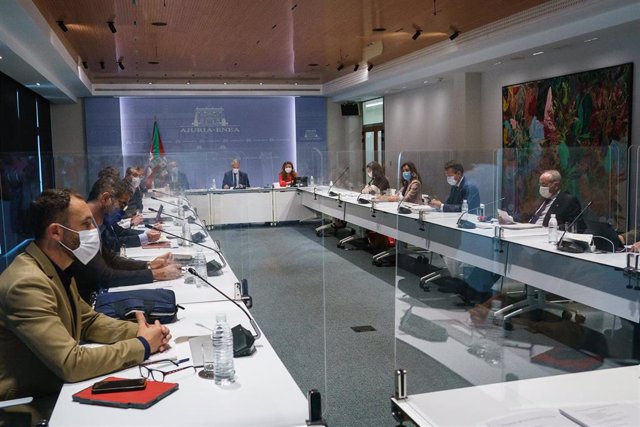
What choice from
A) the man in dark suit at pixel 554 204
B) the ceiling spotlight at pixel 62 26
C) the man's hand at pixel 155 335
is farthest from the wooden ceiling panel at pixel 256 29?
the man's hand at pixel 155 335

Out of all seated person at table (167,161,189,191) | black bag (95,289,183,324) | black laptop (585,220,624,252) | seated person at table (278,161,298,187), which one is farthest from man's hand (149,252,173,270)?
seated person at table (278,161,298,187)

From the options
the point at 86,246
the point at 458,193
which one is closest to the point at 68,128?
the point at 458,193

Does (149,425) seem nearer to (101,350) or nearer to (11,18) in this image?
(101,350)

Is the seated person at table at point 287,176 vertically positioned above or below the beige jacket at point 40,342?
above

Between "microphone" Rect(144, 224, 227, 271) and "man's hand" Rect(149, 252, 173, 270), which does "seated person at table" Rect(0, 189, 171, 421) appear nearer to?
"man's hand" Rect(149, 252, 173, 270)

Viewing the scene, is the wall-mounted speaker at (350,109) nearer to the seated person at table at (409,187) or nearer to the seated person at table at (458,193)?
the seated person at table at (409,187)

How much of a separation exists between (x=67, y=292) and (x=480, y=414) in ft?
4.98

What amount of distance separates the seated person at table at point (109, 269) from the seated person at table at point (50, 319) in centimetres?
94

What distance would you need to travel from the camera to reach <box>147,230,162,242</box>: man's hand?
460 cm

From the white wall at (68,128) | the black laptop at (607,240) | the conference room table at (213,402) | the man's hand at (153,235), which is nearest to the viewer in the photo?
the conference room table at (213,402)

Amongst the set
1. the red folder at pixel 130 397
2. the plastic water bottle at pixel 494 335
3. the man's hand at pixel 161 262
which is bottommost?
the plastic water bottle at pixel 494 335

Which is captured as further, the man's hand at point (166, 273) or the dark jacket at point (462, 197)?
the dark jacket at point (462, 197)

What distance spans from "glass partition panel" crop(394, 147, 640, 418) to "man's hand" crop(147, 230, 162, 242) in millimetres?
1915

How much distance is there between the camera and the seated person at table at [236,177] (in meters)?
9.41
